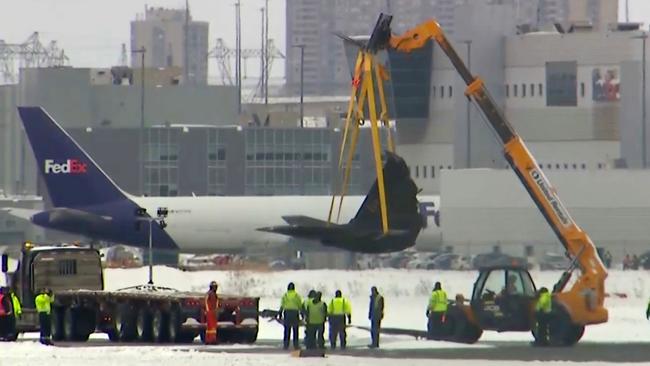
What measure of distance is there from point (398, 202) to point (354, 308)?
14.9m

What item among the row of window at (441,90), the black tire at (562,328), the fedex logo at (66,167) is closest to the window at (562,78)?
the row of window at (441,90)

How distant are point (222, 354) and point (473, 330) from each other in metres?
7.95

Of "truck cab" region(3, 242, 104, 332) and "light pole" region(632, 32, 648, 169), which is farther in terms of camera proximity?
"light pole" region(632, 32, 648, 169)

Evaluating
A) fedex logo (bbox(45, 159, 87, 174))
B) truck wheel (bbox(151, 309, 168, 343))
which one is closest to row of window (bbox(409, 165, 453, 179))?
fedex logo (bbox(45, 159, 87, 174))

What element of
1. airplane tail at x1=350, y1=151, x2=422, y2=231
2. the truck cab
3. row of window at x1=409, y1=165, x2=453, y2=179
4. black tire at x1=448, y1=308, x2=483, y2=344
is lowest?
black tire at x1=448, y1=308, x2=483, y2=344

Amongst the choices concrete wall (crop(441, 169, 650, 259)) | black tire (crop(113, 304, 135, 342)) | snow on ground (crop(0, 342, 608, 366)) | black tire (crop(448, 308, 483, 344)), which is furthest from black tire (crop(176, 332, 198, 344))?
concrete wall (crop(441, 169, 650, 259))

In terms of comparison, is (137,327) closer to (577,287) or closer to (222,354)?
(222,354)

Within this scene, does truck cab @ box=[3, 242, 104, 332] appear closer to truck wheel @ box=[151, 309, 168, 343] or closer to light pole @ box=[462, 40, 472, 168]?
truck wheel @ box=[151, 309, 168, 343]

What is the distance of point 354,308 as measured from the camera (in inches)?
2638

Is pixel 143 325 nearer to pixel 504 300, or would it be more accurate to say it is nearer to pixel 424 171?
pixel 504 300

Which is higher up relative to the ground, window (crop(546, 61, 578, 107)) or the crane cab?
window (crop(546, 61, 578, 107))

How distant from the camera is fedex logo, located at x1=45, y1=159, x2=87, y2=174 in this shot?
320ft

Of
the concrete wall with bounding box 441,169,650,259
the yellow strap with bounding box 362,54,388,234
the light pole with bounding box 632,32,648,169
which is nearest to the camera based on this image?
the yellow strap with bounding box 362,54,388,234

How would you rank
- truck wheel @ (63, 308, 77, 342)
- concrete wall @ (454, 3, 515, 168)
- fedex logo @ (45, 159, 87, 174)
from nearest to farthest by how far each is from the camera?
1. truck wheel @ (63, 308, 77, 342)
2. fedex logo @ (45, 159, 87, 174)
3. concrete wall @ (454, 3, 515, 168)
